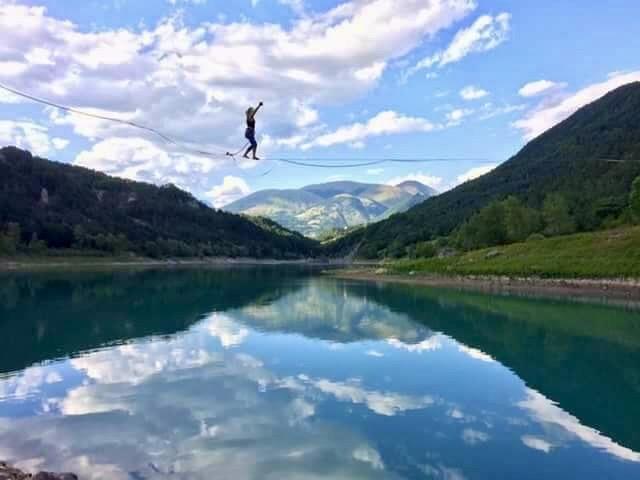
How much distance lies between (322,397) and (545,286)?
51.3 meters

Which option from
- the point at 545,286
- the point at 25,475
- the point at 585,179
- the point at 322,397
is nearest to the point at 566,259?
the point at 545,286

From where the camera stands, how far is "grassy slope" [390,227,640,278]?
5972 centimetres

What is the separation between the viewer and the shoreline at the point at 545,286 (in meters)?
55.0

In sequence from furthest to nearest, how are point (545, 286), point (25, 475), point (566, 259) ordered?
1. point (566, 259)
2. point (545, 286)
3. point (25, 475)

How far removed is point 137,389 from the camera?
73.8ft

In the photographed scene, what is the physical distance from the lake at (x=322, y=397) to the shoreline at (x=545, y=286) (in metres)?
12.0

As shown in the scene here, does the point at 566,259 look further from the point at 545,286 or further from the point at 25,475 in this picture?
the point at 25,475

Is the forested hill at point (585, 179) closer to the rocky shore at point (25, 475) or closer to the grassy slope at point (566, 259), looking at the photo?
the grassy slope at point (566, 259)

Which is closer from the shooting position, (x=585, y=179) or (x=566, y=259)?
(x=566, y=259)

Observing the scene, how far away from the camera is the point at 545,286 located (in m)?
65.2

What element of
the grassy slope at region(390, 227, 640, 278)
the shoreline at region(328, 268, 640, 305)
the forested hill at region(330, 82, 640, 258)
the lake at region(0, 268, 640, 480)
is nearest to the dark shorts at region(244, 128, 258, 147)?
the lake at region(0, 268, 640, 480)

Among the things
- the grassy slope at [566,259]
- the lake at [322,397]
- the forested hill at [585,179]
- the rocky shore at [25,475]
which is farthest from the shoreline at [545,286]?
the rocky shore at [25,475]

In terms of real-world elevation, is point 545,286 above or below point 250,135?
below

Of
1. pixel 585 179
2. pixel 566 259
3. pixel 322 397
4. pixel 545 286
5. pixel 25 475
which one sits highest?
pixel 585 179
